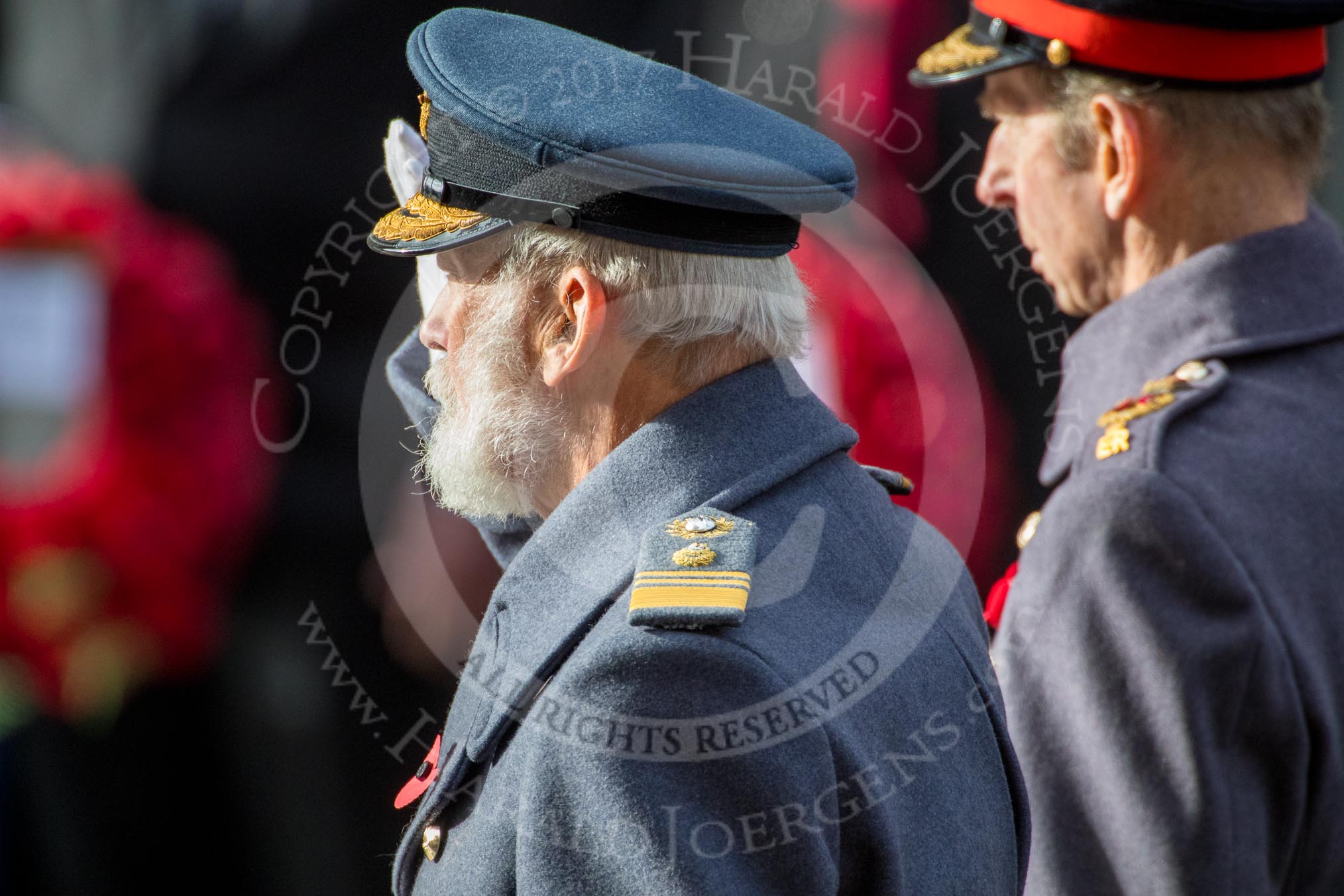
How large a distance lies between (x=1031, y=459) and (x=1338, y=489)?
193 cm

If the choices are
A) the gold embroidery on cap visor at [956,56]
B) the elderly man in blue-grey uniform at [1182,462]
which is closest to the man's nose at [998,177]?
the elderly man in blue-grey uniform at [1182,462]

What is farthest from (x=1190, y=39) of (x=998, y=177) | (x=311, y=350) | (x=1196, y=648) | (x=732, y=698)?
(x=311, y=350)

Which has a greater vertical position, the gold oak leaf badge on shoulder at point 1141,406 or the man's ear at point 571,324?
the man's ear at point 571,324

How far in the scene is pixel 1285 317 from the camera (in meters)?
2.03

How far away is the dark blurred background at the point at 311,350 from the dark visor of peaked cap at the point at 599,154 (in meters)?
1.67

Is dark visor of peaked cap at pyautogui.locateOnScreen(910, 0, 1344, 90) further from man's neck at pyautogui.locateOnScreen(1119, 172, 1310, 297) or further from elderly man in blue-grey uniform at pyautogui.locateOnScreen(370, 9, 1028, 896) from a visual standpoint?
elderly man in blue-grey uniform at pyautogui.locateOnScreen(370, 9, 1028, 896)

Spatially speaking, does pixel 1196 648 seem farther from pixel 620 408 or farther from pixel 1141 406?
pixel 620 408

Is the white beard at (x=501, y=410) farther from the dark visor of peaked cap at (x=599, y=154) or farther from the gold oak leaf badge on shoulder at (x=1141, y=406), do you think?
the gold oak leaf badge on shoulder at (x=1141, y=406)

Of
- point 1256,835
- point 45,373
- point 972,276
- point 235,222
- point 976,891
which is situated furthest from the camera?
point 972,276

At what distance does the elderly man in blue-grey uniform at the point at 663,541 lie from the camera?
1.30m

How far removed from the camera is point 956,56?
8.00 ft

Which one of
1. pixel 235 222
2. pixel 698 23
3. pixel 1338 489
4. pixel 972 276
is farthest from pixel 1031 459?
pixel 235 222

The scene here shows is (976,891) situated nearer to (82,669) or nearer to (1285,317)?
(1285,317)

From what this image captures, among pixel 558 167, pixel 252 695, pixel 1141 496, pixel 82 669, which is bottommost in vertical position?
pixel 252 695
